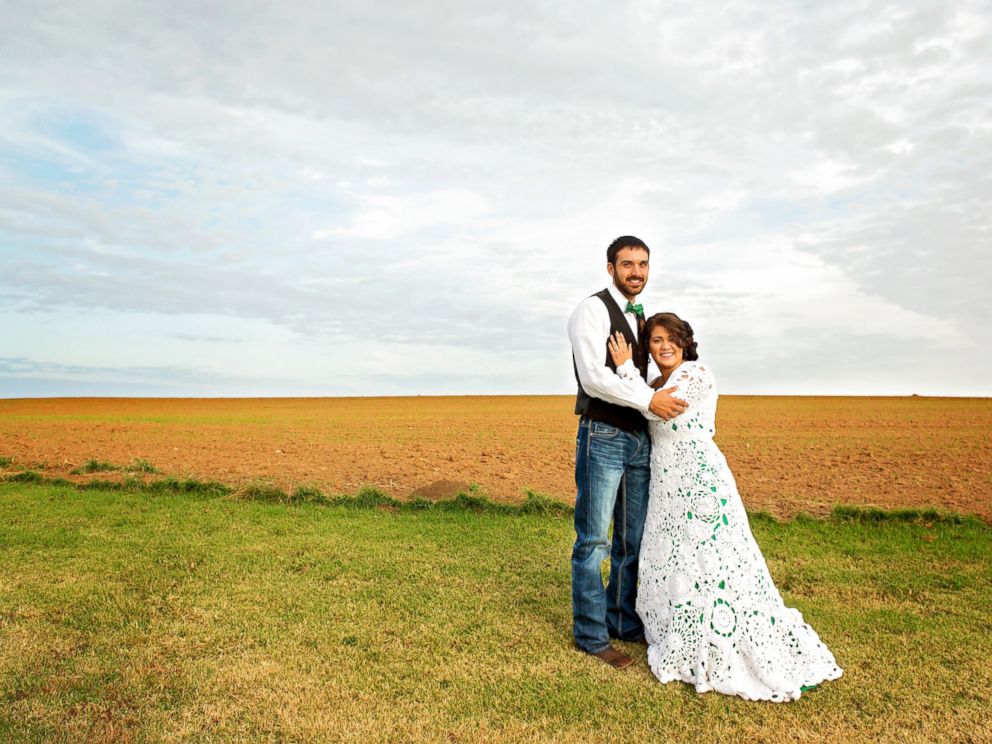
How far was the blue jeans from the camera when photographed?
5.32 metres

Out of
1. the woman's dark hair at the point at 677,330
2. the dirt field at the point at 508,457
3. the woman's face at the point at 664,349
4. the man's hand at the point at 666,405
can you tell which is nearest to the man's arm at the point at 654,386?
the man's hand at the point at 666,405

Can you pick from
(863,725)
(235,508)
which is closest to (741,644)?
(863,725)

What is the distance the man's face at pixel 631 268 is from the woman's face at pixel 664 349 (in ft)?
1.14

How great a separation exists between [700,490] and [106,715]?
4060mm

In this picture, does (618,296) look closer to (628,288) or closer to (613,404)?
(628,288)

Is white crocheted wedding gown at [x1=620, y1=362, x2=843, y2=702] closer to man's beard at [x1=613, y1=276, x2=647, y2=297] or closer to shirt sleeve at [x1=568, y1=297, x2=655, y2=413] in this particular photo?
shirt sleeve at [x1=568, y1=297, x2=655, y2=413]

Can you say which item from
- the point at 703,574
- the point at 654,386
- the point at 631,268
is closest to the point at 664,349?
the point at 654,386

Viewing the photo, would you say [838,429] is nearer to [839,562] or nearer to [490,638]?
[839,562]

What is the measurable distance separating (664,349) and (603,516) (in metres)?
1.25

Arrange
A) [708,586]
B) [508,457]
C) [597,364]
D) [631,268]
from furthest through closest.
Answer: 1. [508,457]
2. [631,268]
3. [597,364]
4. [708,586]

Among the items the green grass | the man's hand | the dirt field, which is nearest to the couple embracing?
the man's hand

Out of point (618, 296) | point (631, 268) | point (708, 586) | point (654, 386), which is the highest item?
point (631, 268)

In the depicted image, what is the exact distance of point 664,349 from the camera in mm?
5223

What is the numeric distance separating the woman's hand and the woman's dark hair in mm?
278
